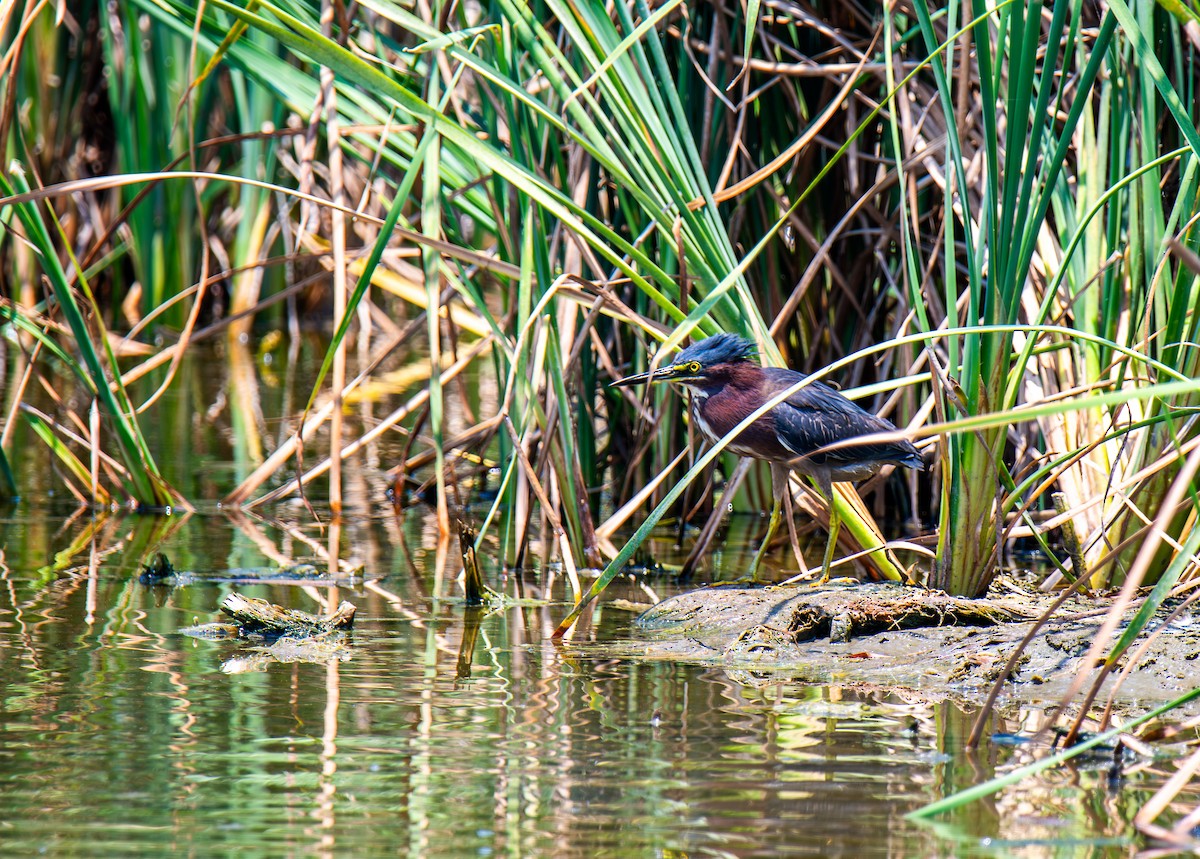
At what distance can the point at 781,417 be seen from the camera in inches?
180

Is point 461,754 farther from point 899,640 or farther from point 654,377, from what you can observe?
point 654,377

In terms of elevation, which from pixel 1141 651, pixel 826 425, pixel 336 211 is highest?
pixel 336 211

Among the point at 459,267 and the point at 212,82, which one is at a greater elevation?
the point at 212,82

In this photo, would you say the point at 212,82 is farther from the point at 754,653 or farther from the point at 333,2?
the point at 754,653

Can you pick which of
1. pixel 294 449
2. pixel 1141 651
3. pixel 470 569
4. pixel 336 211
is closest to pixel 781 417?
pixel 470 569

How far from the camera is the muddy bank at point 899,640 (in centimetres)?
371

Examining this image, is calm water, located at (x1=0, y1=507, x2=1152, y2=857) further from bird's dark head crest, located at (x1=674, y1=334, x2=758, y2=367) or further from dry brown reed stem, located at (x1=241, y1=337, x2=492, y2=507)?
dry brown reed stem, located at (x1=241, y1=337, x2=492, y2=507)

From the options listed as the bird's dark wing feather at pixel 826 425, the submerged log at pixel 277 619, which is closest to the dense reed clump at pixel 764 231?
the bird's dark wing feather at pixel 826 425

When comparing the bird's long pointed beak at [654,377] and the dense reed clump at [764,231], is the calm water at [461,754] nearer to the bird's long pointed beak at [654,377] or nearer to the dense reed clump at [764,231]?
the dense reed clump at [764,231]

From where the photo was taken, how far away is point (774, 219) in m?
5.40

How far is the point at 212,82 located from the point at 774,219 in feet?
21.3

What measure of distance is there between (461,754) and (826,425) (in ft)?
6.58

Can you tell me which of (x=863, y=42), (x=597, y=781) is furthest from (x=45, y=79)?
(x=597, y=781)

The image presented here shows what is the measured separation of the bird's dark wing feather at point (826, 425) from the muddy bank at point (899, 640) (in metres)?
0.44
